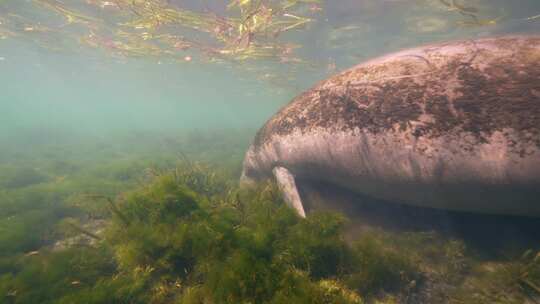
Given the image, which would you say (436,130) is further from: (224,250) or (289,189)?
(224,250)

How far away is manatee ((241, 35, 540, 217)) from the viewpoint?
143 inches

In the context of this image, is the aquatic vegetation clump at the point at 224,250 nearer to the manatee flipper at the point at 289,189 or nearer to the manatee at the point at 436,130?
the manatee flipper at the point at 289,189

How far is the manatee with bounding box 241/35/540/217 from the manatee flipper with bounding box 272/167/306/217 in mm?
26

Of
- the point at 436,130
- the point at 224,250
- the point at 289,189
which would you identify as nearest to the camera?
the point at 224,250

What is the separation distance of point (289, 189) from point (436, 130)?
9.04ft

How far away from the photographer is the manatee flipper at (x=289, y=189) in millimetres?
5246

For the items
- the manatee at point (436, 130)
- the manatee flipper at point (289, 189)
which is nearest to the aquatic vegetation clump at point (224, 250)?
the manatee flipper at point (289, 189)

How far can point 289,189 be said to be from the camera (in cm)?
561

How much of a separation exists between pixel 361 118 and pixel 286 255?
8.46 ft

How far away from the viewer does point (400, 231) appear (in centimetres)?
490

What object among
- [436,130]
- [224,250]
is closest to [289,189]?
[224,250]

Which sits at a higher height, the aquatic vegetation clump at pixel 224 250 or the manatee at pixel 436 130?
the manatee at pixel 436 130

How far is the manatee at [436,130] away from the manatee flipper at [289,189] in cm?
3

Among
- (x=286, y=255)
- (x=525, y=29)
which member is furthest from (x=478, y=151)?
(x=525, y=29)
